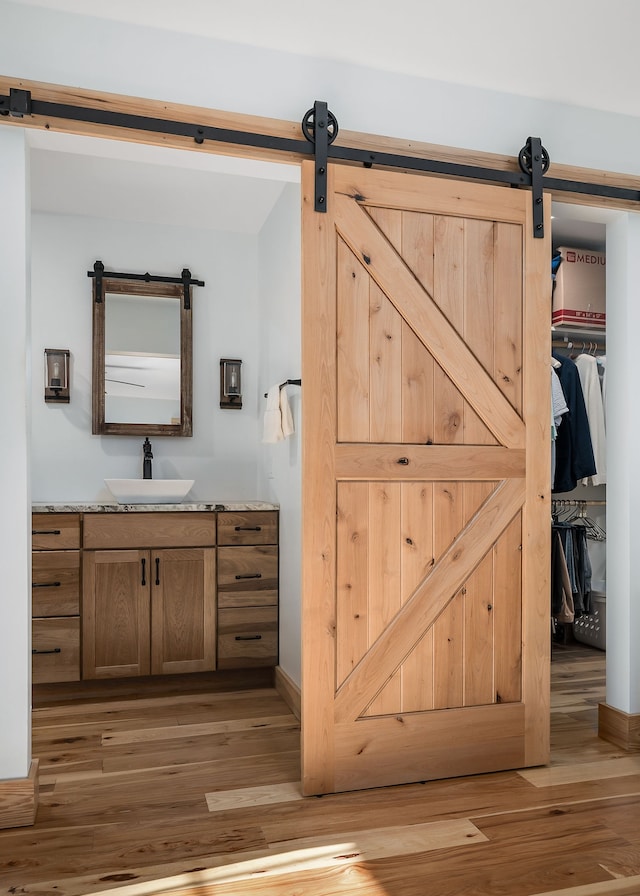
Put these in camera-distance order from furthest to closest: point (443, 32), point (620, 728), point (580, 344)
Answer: point (580, 344) < point (620, 728) < point (443, 32)

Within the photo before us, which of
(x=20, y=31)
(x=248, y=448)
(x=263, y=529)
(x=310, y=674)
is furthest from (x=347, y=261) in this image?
(x=248, y=448)

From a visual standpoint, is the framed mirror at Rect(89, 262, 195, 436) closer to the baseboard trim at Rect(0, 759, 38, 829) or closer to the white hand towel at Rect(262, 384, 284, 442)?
the white hand towel at Rect(262, 384, 284, 442)

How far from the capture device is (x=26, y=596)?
229 cm

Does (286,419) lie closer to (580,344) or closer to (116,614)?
(116,614)

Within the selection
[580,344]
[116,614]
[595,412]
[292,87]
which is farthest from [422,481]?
[580,344]

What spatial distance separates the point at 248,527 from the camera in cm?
388

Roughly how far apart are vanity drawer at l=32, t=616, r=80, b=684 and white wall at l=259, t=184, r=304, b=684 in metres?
1.09

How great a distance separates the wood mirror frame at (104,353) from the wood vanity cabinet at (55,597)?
2.67 feet

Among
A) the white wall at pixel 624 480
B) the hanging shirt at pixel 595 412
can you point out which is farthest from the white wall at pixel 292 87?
the hanging shirt at pixel 595 412

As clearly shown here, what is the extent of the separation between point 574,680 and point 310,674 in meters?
2.12

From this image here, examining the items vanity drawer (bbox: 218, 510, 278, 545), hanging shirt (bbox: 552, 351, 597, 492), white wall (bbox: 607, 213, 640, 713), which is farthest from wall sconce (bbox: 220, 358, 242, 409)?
white wall (bbox: 607, 213, 640, 713)

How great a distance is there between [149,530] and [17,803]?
1.66m

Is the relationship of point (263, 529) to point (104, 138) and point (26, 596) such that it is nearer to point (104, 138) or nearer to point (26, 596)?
point (26, 596)

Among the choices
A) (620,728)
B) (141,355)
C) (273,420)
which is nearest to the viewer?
(620,728)
